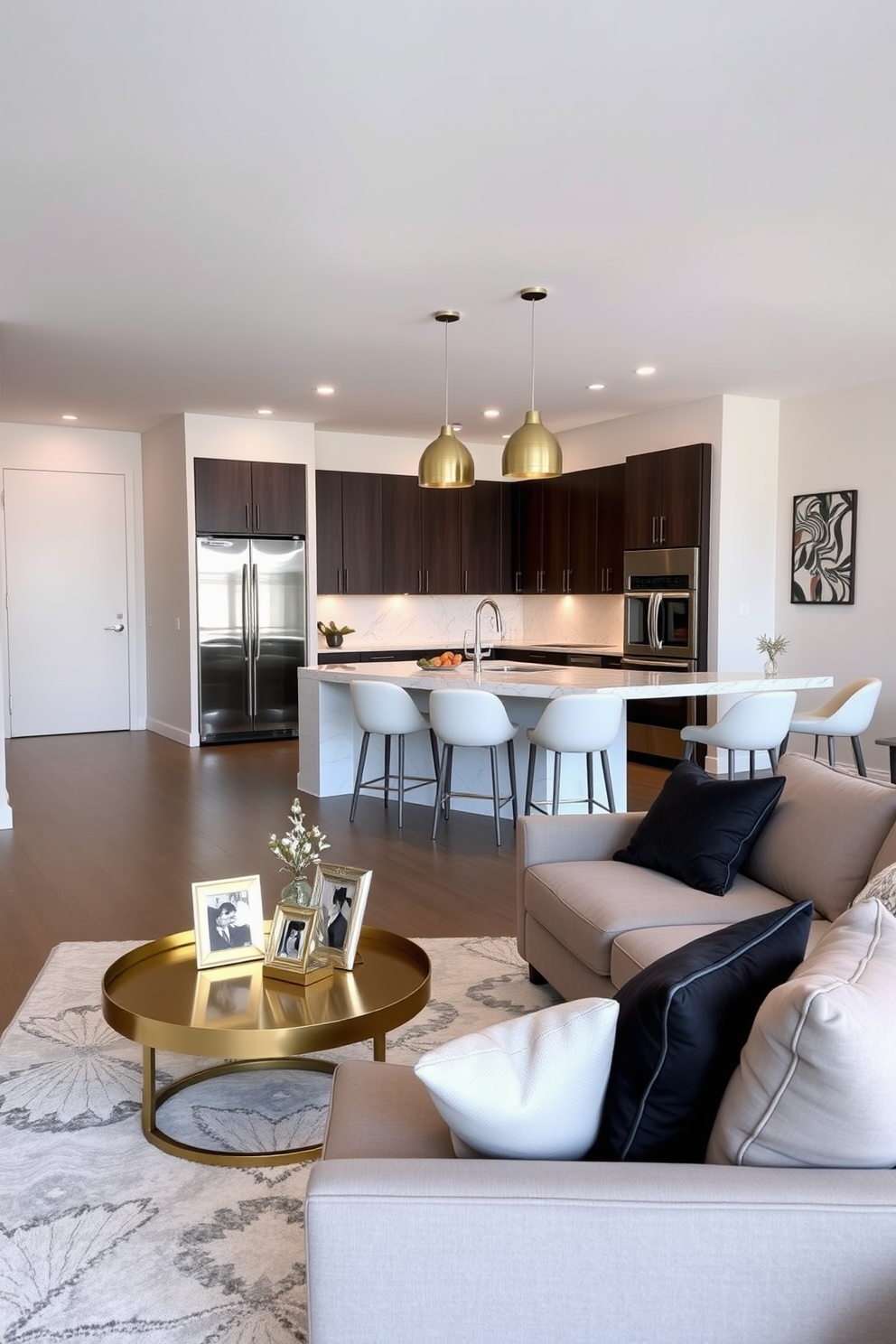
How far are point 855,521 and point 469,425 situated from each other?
3409 mm

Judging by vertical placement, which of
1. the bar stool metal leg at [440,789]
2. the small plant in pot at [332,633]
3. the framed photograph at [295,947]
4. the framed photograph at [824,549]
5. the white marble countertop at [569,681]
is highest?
the framed photograph at [824,549]

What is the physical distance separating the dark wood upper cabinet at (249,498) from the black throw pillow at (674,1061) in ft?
24.9

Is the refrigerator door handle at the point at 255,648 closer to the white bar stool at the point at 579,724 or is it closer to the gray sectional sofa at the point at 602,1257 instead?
the white bar stool at the point at 579,724

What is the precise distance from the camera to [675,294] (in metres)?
4.95

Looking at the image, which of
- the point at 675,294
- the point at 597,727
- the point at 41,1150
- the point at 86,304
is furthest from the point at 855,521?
the point at 41,1150

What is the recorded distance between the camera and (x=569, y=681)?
5309 mm

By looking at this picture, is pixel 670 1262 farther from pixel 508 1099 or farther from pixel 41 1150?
pixel 41 1150

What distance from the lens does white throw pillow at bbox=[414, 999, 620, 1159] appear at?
49.4 inches

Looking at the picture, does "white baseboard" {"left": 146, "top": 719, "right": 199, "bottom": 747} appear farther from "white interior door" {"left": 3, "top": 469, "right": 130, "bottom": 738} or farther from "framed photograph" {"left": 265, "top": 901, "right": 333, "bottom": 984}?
"framed photograph" {"left": 265, "top": 901, "right": 333, "bottom": 984}

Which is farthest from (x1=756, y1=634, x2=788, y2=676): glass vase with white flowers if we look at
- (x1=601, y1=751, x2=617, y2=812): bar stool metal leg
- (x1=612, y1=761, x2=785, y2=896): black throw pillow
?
(x1=612, y1=761, x2=785, y2=896): black throw pillow

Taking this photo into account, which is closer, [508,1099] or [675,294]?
[508,1099]

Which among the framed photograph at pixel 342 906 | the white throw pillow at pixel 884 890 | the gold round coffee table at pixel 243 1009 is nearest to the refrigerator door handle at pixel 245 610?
the gold round coffee table at pixel 243 1009

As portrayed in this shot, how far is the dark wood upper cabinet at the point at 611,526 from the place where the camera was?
860cm

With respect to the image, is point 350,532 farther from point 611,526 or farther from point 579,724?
point 579,724
